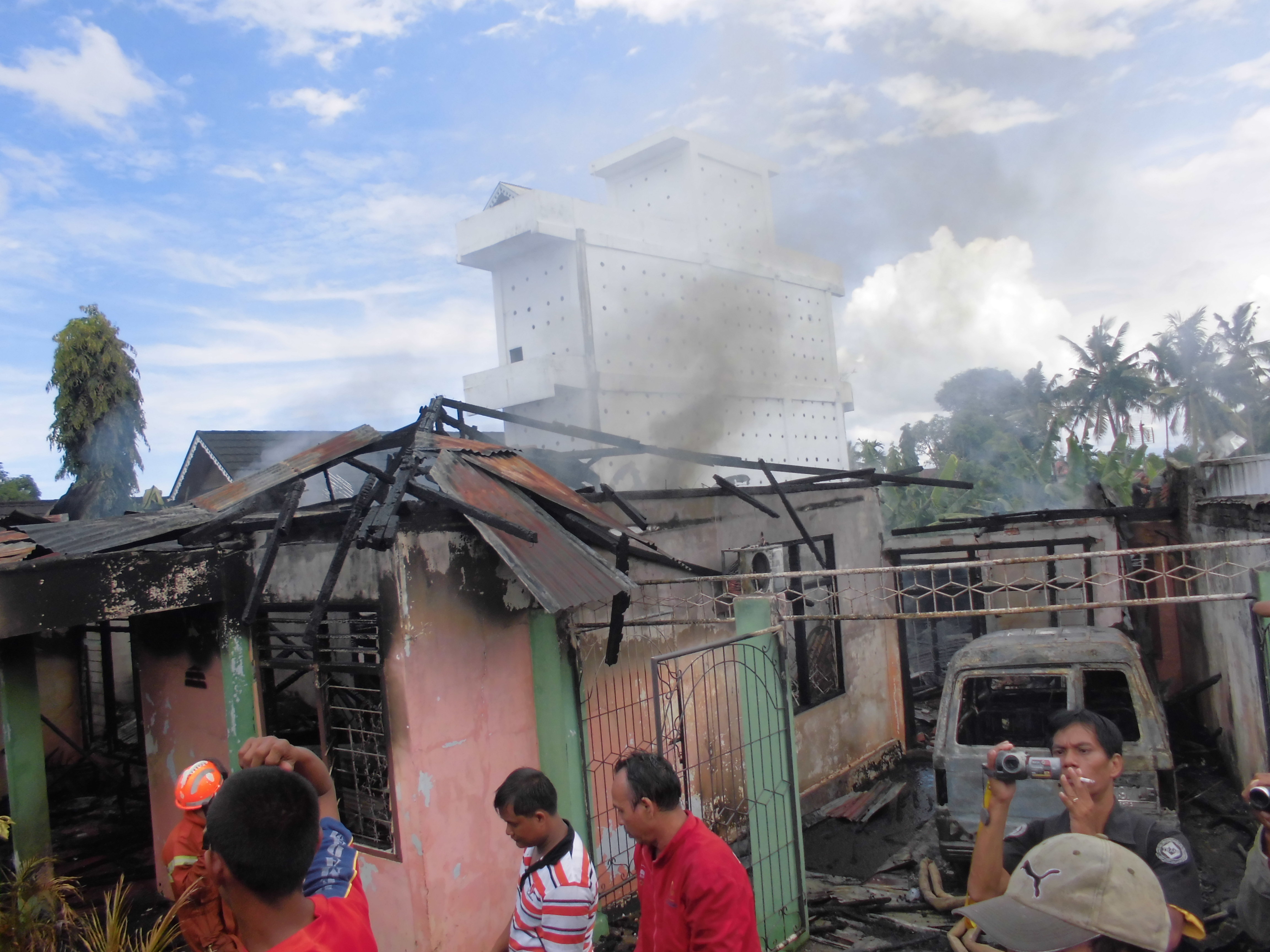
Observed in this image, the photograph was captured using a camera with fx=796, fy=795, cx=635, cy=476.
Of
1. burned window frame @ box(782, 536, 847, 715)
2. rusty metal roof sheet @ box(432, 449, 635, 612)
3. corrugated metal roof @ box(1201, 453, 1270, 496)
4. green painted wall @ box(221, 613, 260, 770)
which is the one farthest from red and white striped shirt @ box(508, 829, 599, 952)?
corrugated metal roof @ box(1201, 453, 1270, 496)

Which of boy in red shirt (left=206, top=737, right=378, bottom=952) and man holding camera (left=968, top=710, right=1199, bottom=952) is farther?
man holding camera (left=968, top=710, right=1199, bottom=952)

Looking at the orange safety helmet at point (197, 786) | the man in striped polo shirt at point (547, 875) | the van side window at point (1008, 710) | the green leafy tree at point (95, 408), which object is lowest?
the van side window at point (1008, 710)

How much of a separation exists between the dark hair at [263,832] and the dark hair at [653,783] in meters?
1.04

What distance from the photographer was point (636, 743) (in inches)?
268

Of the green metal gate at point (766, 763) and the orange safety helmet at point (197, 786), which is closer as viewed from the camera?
the orange safety helmet at point (197, 786)

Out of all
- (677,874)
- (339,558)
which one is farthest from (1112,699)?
(339,558)

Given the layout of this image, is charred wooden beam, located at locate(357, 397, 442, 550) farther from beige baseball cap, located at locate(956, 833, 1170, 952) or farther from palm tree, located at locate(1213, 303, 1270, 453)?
palm tree, located at locate(1213, 303, 1270, 453)

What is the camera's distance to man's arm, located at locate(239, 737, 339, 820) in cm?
284

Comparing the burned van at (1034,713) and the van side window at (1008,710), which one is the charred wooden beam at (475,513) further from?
the van side window at (1008,710)

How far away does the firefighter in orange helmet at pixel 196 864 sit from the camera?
11.3ft

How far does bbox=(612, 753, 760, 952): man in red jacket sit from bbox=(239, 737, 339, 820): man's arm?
109 cm

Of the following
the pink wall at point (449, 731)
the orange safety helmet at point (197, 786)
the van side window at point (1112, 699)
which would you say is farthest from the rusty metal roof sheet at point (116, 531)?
the van side window at point (1112, 699)

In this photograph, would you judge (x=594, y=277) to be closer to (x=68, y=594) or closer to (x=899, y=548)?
(x=899, y=548)

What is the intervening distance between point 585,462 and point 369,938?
25.2 ft
